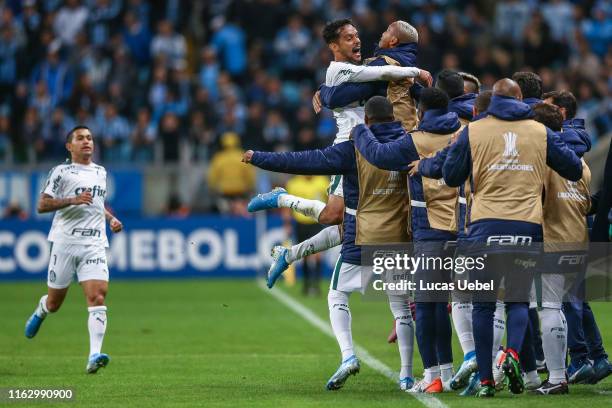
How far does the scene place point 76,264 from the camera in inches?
522

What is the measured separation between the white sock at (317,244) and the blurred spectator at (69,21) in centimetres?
1724

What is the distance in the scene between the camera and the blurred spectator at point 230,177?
25656 mm

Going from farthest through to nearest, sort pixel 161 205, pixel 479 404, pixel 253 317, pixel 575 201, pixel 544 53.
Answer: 1. pixel 544 53
2. pixel 161 205
3. pixel 253 317
4. pixel 575 201
5. pixel 479 404

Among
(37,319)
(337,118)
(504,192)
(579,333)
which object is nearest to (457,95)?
(337,118)

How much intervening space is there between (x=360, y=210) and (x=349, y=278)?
58 cm

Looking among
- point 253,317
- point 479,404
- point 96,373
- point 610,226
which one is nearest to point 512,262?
point 479,404

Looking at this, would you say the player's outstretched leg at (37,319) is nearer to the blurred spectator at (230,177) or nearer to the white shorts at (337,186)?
the white shorts at (337,186)

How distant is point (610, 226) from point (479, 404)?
2.55 m

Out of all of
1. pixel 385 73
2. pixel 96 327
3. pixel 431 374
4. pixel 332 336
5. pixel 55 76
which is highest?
pixel 55 76

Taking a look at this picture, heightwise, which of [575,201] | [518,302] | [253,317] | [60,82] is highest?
[60,82]

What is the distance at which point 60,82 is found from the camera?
27656 millimetres

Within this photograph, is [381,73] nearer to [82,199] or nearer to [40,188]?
[82,199]

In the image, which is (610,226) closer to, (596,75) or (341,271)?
(341,271)

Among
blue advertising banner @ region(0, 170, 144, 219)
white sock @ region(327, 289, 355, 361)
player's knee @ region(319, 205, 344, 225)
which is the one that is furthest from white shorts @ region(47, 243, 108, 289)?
blue advertising banner @ region(0, 170, 144, 219)
